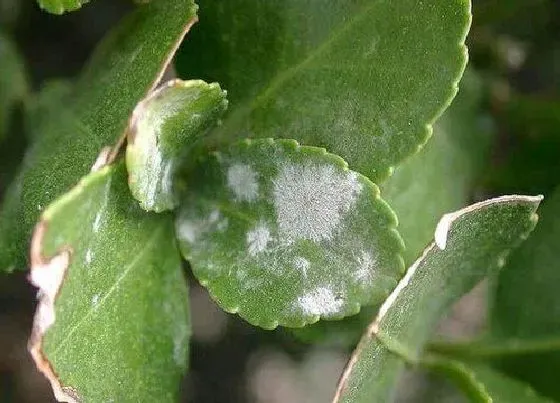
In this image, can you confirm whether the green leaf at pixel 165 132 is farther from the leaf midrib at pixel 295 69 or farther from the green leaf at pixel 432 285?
the green leaf at pixel 432 285

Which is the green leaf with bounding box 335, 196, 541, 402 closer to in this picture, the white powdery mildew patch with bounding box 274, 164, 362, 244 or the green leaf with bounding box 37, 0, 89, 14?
the white powdery mildew patch with bounding box 274, 164, 362, 244

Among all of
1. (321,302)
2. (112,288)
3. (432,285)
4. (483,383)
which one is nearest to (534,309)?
(483,383)

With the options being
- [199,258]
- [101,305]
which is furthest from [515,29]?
[101,305]

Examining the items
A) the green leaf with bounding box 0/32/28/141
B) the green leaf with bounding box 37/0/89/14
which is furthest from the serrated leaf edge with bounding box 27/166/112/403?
the green leaf with bounding box 0/32/28/141

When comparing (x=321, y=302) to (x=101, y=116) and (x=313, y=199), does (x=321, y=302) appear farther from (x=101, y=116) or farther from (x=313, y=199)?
(x=101, y=116)

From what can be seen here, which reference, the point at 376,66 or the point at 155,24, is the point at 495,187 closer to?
the point at 376,66
